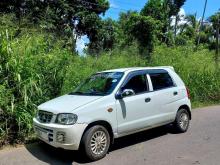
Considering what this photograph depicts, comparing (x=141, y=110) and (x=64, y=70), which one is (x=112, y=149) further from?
(x=64, y=70)

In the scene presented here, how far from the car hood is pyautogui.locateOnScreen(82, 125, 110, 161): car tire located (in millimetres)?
549

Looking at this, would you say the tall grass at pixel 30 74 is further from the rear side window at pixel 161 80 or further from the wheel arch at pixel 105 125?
the rear side window at pixel 161 80

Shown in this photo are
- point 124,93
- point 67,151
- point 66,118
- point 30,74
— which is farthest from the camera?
point 30,74

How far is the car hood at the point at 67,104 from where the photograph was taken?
23.0 feet

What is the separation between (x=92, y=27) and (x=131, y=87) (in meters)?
22.9

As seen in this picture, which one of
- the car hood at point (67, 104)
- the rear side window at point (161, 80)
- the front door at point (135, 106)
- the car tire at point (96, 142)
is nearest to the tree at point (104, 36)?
the rear side window at point (161, 80)

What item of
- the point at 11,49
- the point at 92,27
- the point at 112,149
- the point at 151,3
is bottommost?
the point at 112,149

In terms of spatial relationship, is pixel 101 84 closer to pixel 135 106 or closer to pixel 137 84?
pixel 137 84

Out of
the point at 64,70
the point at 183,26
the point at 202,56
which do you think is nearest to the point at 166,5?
the point at 183,26

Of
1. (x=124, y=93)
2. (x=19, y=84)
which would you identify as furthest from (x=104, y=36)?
(x=124, y=93)

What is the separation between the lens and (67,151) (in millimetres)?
7777

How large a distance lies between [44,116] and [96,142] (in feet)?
4.16

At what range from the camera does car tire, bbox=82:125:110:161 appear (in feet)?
22.6

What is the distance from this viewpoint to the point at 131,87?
804cm
